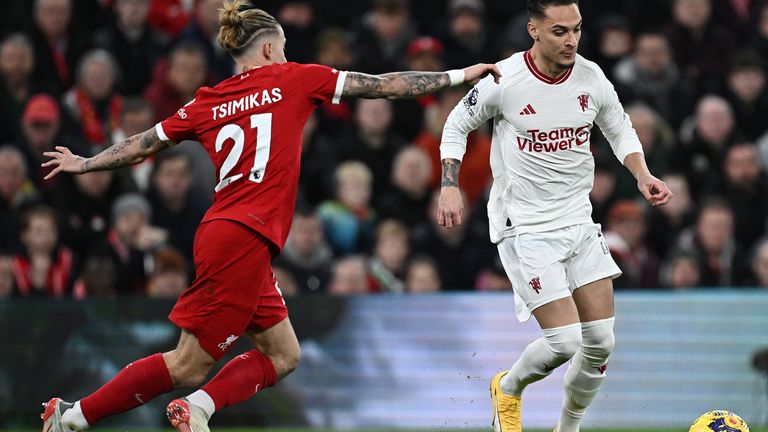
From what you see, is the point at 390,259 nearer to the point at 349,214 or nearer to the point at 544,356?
the point at 349,214

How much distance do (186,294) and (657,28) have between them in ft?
29.4

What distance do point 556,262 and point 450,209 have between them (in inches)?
31.3

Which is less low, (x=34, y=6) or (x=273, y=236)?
(x=34, y=6)

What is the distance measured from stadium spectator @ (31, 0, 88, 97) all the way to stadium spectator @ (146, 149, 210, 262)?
1737mm

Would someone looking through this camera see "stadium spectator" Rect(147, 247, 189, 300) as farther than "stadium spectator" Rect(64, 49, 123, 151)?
No

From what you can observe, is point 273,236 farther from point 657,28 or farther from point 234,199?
point 657,28

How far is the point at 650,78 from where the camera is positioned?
15.1 metres

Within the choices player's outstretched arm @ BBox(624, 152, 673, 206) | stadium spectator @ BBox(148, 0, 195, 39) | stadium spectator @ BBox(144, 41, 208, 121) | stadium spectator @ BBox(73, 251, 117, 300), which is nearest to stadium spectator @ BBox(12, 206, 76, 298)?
stadium spectator @ BBox(73, 251, 117, 300)

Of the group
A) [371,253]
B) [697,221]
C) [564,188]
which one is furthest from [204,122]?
[697,221]

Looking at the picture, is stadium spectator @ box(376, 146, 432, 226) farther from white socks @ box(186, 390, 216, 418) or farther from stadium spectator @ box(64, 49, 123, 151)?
white socks @ box(186, 390, 216, 418)

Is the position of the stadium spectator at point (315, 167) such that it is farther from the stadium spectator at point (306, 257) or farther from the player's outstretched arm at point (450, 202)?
the player's outstretched arm at point (450, 202)

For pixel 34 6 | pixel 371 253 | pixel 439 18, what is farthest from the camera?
pixel 439 18

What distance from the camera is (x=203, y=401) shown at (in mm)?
7988

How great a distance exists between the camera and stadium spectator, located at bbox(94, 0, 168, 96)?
14633 mm
